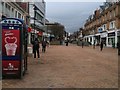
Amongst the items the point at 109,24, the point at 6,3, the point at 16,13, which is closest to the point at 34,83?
the point at 6,3

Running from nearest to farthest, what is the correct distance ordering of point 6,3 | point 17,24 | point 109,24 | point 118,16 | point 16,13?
point 17,24
point 6,3
point 16,13
point 118,16
point 109,24

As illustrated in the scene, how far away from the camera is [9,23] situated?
13.5 m

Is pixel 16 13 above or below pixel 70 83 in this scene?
above

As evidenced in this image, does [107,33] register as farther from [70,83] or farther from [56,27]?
[70,83]

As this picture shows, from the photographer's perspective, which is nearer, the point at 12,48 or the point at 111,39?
the point at 12,48

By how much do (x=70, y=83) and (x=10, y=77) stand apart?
318cm

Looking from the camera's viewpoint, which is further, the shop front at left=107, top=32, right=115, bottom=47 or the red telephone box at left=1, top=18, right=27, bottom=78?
the shop front at left=107, top=32, right=115, bottom=47

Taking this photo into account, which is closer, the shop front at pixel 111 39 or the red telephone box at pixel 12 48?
the red telephone box at pixel 12 48

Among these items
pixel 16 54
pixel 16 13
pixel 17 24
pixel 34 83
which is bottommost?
pixel 34 83

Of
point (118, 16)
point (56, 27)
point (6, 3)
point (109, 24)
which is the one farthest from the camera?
point (56, 27)

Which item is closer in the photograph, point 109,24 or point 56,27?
point 109,24

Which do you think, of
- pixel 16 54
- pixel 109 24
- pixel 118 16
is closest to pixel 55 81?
pixel 16 54

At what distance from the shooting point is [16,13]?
5244cm

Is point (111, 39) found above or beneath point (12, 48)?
beneath
